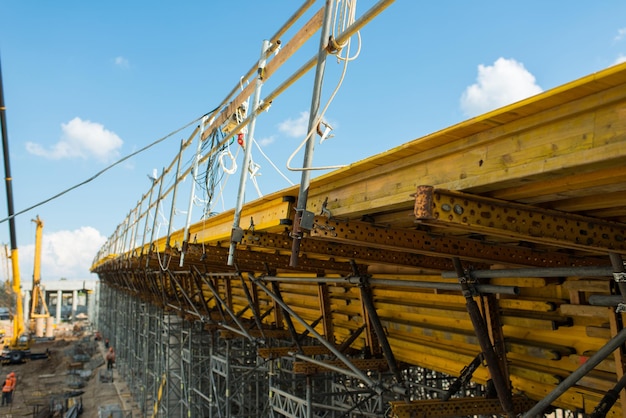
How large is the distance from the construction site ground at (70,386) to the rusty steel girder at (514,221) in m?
17.1

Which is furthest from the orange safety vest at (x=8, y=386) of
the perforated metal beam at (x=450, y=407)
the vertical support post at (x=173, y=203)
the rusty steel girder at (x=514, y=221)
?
the rusty steel girder at (x=514, y=221)

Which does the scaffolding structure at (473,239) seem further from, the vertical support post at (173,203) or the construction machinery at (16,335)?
the construction machinery at (16,335)

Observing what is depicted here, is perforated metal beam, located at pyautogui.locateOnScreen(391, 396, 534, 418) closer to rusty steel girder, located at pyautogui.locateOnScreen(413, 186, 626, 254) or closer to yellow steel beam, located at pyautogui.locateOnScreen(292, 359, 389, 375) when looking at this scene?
yellow steel beam, located at pyautogui.locateOnScreen(292, 359, 389, 375)

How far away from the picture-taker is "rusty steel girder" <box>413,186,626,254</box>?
8.04 ft

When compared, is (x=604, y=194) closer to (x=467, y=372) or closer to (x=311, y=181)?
(x=311, y=181)

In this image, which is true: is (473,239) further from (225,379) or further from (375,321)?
(225,379)

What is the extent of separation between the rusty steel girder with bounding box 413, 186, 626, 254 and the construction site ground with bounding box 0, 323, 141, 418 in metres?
17.1

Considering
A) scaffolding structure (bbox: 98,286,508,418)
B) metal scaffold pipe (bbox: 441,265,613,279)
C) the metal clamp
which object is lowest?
scaffolding structure (bbox: 98,286,508,418)

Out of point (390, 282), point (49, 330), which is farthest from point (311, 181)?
point (49, 330)

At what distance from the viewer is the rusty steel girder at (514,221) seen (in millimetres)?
2449

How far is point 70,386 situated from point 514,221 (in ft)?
92.0

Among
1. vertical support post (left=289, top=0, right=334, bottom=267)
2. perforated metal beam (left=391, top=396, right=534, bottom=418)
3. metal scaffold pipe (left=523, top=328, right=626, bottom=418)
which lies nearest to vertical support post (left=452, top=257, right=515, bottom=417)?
perforated metal beam (left=391, top=396, right=534, bottom=418)

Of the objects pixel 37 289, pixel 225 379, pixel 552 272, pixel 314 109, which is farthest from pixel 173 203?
pixel 37 289

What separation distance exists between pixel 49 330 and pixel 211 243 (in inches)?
1860
